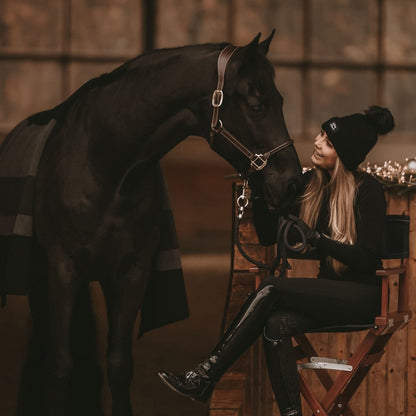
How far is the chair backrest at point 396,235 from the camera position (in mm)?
2502

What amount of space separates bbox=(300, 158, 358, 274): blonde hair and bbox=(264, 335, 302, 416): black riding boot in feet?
1.19

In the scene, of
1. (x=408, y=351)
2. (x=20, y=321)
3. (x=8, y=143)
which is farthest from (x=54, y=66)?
(x=408, y=351)

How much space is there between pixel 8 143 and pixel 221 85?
3.01ft

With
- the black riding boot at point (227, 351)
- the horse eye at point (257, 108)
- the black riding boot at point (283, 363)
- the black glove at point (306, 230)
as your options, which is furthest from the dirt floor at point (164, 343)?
the horse eye at point (257, 108)

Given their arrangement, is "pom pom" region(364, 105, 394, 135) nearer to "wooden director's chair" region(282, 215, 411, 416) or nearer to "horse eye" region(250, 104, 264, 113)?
"wooden director's chair" region(282, 215, 411, 416)

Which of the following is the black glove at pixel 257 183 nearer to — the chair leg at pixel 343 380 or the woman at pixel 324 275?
the woman at pixel 324 275

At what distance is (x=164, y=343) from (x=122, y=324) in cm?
86

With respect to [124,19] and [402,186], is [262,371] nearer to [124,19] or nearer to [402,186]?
[402,186]

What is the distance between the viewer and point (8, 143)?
8.71 ft

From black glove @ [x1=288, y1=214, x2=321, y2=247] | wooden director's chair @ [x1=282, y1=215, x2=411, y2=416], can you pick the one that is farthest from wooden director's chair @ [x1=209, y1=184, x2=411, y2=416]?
black glove @ [x1=288, y1=214, x2=321, y2=247]

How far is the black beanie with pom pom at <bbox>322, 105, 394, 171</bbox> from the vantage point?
8.02 ft

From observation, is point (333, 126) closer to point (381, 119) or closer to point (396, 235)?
point (381, 119)

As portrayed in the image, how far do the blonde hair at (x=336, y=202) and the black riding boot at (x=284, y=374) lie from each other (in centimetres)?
36

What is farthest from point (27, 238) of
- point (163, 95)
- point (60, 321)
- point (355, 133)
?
point (355, 133)
